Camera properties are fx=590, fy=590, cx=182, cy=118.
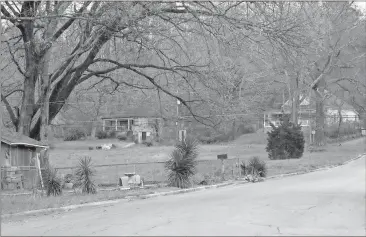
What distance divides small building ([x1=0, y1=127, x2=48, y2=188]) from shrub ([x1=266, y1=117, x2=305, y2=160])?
2069 cm

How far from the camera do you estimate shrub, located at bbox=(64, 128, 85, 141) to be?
65.4 metres

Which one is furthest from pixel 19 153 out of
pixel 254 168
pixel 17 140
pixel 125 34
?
pixel 254 168

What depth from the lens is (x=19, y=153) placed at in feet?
85.8

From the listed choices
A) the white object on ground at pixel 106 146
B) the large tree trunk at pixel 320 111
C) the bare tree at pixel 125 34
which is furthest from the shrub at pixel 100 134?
the bare tree at pixel 125 34

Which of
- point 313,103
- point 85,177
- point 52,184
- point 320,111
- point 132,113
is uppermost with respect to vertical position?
point 313,103

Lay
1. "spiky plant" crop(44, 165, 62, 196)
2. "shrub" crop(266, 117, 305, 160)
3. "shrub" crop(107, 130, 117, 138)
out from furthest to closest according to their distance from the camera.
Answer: "shrub" crop(107, 130, 117, 138) → "shrub" crop(266, 117, 305, 160) → "spiky plant" crop(44, 165, 62, 196)

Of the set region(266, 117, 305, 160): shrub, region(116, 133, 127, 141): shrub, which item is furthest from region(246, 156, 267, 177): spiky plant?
region(116, 133, 127, 141): shrub

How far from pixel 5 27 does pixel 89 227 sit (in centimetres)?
1216

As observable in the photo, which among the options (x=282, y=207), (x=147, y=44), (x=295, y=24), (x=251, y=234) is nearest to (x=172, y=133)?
(x=147, y=44)

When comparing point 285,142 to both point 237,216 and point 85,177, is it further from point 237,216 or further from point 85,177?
point 237,216

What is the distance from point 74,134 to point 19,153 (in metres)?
41.3

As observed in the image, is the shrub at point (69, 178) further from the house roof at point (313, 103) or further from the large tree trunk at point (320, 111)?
the house roof at point (313, 103)

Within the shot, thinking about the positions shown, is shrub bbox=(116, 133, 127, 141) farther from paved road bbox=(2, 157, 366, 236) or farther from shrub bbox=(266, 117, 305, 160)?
paved road bbox=(2, 157, 366, 236)

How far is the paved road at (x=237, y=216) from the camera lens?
945cm
